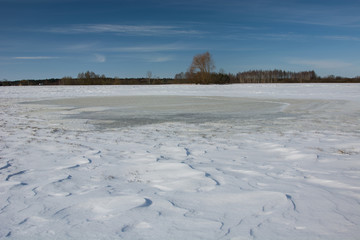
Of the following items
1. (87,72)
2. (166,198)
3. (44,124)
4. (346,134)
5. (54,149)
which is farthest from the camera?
(87,72)

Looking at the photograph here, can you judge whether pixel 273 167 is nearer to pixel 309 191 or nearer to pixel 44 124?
pixel 309 191

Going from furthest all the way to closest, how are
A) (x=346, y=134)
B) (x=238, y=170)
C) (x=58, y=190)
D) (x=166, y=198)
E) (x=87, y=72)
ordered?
1. (x=87, y=72)
2. (x=346, y=134)
3. (x=238, y=170)
4. (x=58, y=190)
5. (x=166, y=198)

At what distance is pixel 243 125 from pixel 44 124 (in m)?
4.91

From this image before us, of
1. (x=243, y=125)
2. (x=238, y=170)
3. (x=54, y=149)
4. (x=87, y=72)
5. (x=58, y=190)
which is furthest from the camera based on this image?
(x=87, y=72)

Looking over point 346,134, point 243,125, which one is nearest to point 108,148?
point 243,125

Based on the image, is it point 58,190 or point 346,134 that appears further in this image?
point 346,134

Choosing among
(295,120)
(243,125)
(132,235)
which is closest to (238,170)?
(132,235)

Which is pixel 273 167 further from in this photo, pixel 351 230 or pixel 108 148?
pixel 108 148

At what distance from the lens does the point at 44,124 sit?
26.1ft

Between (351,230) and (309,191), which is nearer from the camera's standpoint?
(351,230)

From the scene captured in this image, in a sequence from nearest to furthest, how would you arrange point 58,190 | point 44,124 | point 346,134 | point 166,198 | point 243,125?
1. point 166,198
2. point 58,190
3. point 346,134
4. point 243,125
5. point 44,124

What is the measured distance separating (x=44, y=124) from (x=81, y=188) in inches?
209

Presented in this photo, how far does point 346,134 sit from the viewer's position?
597 centimetres

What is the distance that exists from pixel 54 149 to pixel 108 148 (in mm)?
848
